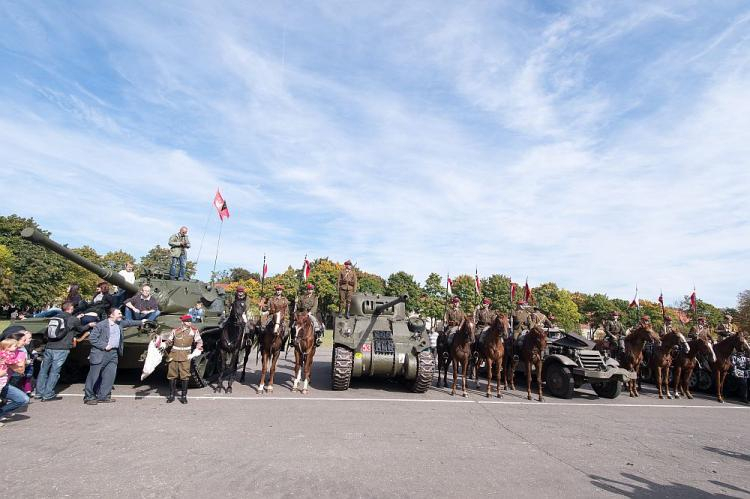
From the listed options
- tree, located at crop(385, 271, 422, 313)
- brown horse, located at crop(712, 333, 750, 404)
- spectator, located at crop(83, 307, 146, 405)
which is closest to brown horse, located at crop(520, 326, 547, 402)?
brown horse, located at crop(712, 333, 750, 404)

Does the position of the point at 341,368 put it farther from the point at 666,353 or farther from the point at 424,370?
the point at 666,353

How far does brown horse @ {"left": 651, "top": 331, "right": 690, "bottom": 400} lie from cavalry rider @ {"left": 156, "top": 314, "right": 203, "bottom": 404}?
Result: 43.9 feet

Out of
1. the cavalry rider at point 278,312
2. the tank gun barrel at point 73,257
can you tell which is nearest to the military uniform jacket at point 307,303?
the cavalry rider at point 278,312

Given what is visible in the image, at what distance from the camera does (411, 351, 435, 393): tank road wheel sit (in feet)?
35.0

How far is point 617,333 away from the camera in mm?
A: 15156

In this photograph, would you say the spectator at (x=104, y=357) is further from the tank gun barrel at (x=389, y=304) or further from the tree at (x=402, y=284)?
the tree at (x=402, y=284)

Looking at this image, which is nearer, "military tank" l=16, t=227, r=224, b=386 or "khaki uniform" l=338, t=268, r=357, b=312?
"military tank" l=16, t=227, r=224, b=386

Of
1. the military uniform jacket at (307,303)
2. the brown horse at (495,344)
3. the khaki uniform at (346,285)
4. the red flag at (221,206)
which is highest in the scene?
the red flag at (221,206)

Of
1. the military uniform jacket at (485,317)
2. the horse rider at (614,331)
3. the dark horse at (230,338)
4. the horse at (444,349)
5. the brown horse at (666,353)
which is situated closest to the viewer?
the dark horse at (230,338)

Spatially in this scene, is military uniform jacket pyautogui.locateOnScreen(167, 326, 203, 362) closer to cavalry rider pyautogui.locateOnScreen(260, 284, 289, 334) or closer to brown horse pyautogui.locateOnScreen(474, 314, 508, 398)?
cavalry rider pyautogui.locateOnScreen(260, 284, 289, 334)

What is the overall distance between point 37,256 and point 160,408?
48824 mm

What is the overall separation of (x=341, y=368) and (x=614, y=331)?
35.7ft

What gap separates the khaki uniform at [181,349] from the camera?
28.4 ft

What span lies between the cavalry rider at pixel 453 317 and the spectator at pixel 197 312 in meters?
7.70
